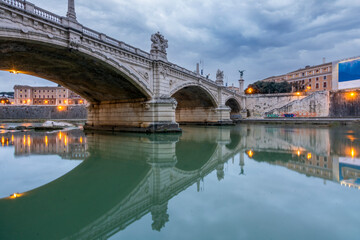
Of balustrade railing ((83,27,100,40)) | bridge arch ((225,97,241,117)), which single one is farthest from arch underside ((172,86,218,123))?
balustrade railing ((83,27,100,40))

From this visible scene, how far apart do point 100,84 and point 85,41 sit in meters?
6.63

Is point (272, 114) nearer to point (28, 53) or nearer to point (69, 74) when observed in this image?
point (69, 74)

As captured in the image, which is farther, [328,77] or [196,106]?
[328,77]

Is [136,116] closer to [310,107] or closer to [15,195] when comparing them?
[15,195]

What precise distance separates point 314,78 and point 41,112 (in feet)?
272

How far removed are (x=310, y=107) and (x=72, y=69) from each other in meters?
45.1

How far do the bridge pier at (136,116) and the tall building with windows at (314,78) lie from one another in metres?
64.4

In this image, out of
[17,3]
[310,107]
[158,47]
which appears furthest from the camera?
[310,107]

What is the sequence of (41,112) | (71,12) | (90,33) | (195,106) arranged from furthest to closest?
(41,112), (195,106), (90,33), (71,12)

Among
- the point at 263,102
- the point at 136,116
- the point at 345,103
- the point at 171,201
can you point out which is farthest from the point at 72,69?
the point at 263,102

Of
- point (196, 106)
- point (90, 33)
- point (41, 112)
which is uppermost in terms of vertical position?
point (90, 33)

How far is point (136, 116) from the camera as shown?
21.3 m

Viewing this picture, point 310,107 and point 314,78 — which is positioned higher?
point 314,78

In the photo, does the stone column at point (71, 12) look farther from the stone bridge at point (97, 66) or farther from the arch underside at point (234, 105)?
the arch underside at point (234, 105)
